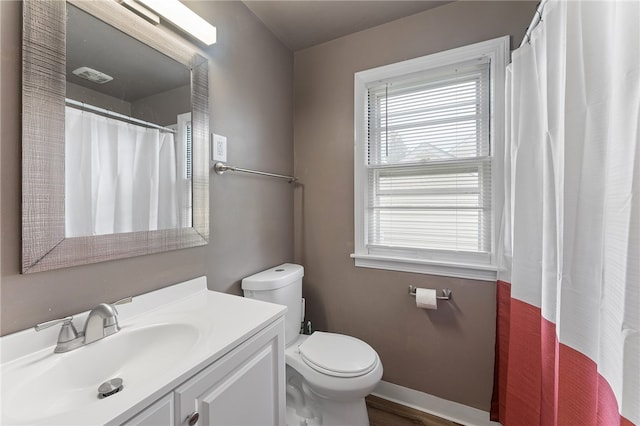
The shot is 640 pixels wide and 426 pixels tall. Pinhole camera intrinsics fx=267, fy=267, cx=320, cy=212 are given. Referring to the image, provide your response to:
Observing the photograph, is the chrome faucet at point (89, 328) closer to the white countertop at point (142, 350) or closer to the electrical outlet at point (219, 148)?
the white countertop at point (142, 350)

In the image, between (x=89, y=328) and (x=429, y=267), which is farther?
(x=429, y=267)

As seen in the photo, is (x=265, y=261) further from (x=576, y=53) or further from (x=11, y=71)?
(x=576, y=53)

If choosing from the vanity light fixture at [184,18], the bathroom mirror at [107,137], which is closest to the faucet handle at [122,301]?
the bathroom mirror at [107,137]

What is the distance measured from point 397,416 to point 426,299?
742 mm

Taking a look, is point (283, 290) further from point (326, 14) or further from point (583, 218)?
point (326, 14)

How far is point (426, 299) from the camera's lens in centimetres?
154

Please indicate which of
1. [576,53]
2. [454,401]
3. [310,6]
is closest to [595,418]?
[576,53]

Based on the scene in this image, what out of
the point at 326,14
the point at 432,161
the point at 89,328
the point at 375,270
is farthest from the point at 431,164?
the point at 89,328

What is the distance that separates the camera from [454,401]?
1573 mm

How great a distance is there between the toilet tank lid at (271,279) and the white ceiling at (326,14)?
5.19 feet

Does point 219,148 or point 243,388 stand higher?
point 219,148

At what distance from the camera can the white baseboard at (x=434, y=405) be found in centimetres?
152

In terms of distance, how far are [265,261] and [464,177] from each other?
1326 millimetres

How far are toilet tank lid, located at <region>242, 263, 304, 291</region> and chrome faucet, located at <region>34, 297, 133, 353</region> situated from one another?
650 millimetres
